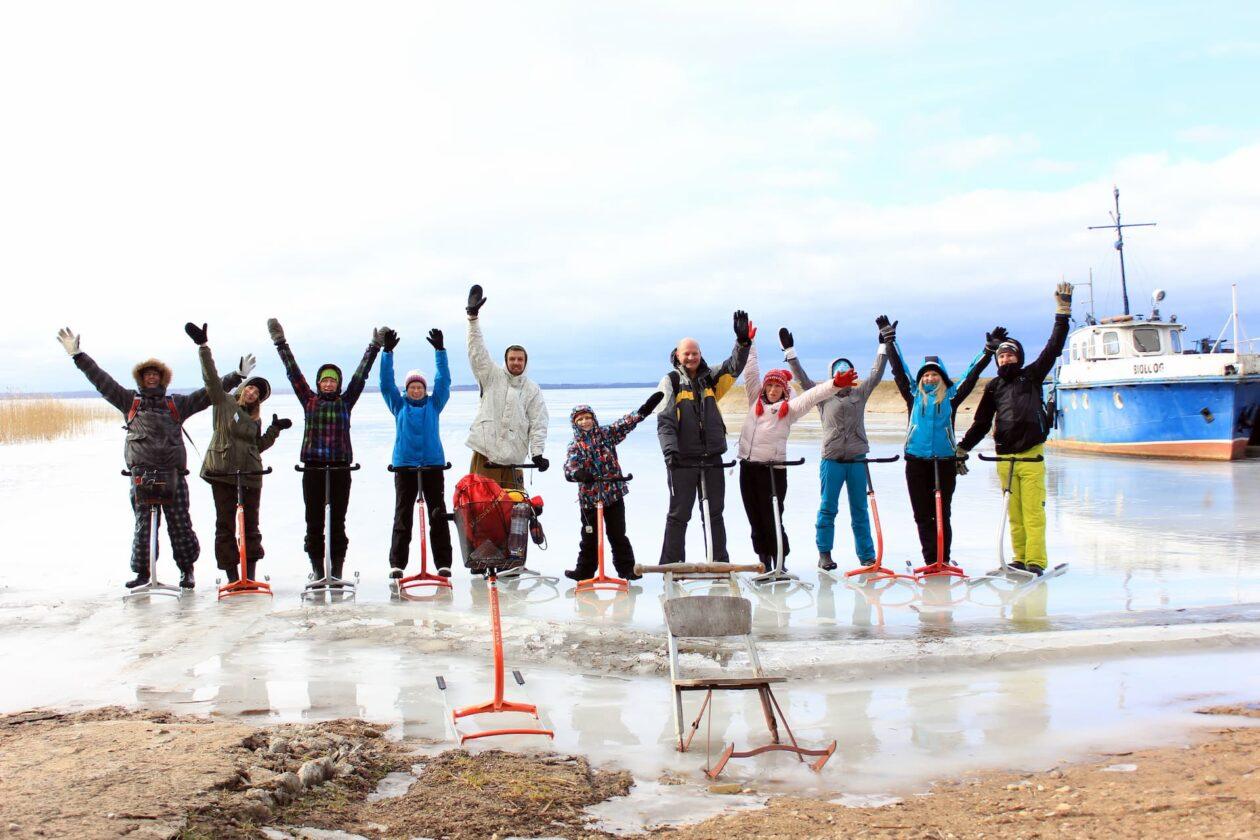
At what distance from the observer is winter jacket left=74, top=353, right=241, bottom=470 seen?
27.7ft

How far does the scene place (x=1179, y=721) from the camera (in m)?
4.93

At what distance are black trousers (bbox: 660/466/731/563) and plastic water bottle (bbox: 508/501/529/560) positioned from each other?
5.11 feet

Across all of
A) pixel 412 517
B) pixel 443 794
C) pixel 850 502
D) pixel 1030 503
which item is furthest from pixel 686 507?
pixel 443 794

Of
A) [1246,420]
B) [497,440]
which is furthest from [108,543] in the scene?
[1246,420]

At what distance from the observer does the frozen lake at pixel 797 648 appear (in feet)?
16.3

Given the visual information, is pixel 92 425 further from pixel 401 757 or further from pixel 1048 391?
pixel 401 757

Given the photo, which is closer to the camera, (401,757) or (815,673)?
(401,757)

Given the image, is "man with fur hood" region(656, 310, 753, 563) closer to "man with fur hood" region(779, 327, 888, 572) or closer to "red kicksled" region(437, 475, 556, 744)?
"man with fur hood" region(779, 327, 888, 572)

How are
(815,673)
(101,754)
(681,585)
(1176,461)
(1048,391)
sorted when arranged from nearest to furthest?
(101,754) → (815,673) → (681,585) → (1176,461) → (1048,391)

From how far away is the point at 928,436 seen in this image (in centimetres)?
898

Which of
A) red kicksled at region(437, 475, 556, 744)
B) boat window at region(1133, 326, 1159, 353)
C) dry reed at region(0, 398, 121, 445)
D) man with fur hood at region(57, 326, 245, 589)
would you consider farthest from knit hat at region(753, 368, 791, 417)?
dry reed at region(0, 398, 121, 445)

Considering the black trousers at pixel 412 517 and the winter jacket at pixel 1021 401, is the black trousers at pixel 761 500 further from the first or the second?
the black trousers at pixel 412 517

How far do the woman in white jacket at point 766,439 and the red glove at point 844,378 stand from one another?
0.14 feet

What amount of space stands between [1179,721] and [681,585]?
14.0 ft
